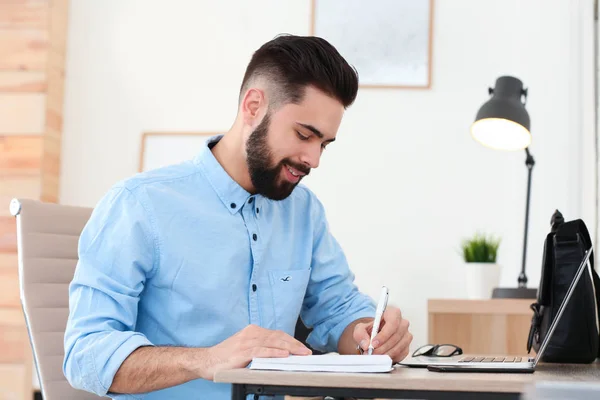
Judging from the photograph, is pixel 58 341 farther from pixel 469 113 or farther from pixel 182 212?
pixel 469 113

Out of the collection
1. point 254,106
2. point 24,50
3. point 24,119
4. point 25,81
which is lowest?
point 254,106

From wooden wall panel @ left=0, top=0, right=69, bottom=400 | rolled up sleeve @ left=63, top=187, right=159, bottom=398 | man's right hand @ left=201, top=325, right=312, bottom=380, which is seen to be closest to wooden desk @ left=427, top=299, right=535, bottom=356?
rolled up sleeve @ left=63, top=187, right=159, bottom=398

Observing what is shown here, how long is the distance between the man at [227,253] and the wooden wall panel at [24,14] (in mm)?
2454

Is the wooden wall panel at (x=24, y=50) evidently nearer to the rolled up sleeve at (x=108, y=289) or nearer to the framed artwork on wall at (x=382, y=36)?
the framed artwork on wall at (x=382, y=36)

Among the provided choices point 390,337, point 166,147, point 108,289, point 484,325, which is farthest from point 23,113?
point 390,337

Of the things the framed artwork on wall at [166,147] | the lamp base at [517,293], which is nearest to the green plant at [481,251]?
the lamp base at [517,293]

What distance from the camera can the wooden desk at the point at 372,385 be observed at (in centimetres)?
106

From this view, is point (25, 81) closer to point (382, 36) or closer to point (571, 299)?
point (382, 36)

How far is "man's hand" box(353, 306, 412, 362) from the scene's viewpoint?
4.86 feet

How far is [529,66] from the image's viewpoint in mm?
3672

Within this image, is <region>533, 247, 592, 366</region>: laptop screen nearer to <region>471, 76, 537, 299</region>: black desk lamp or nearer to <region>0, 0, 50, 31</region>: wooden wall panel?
<region>471, 76, 537, 299</region>: black desk lamp

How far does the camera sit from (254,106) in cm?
171

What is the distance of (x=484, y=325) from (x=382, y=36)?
1535 mm

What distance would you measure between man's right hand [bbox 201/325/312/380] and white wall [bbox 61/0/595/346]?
2.46 metres
